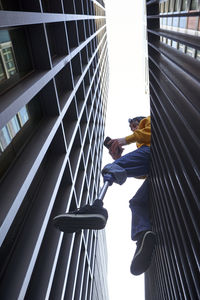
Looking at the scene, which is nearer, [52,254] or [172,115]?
[172,115]

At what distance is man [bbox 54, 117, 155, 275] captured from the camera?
4264 mm

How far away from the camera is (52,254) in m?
5.72

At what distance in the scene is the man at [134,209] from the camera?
4.26 meters

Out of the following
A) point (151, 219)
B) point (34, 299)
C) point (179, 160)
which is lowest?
point (34, 299)

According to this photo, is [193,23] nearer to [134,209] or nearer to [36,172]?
[134,209]

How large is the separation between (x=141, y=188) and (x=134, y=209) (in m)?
0.69

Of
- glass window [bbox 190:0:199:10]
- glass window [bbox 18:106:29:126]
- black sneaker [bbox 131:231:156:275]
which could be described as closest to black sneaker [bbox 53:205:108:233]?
black sneaker [bbox 131:231:156:275]

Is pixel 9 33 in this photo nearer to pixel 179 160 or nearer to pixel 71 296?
pixel 179 160

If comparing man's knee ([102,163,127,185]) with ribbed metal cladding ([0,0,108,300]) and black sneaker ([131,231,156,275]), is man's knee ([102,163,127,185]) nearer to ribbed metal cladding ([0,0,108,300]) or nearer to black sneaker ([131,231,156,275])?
black sneaker ([131,231,156,275])

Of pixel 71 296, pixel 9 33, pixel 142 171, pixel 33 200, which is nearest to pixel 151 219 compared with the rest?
pixel 142 171

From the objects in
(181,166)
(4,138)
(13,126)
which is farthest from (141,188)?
(4,138)

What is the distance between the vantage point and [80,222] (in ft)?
13.9

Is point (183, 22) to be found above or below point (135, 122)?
above

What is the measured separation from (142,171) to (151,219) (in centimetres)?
121
